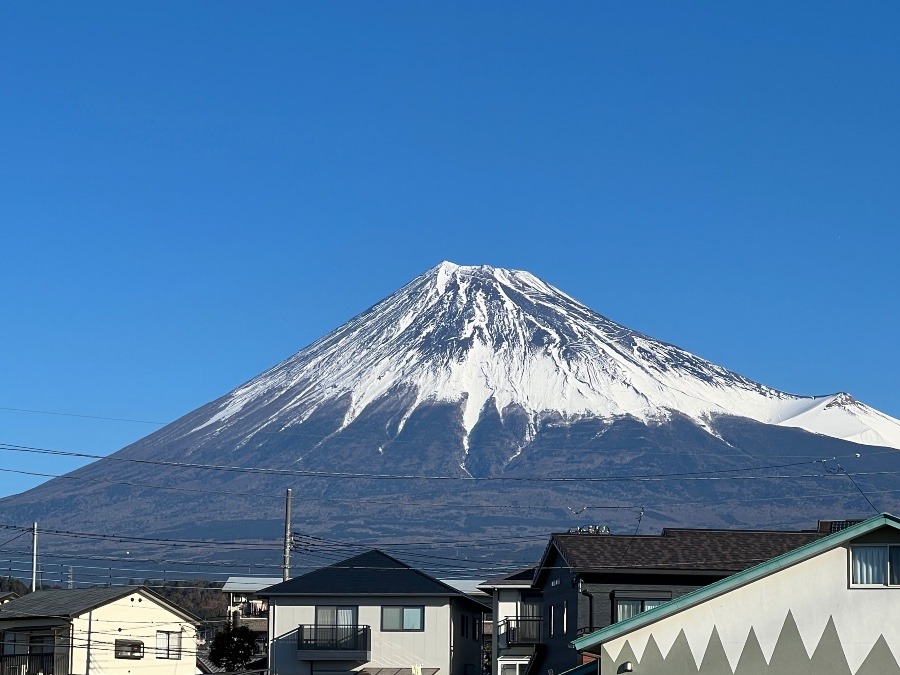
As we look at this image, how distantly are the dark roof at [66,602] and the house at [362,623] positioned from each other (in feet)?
12.8

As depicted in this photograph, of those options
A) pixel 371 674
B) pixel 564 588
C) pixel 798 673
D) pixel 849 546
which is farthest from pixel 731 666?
pixel 371 674

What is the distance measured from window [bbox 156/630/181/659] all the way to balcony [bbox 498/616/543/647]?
10967 millimetres

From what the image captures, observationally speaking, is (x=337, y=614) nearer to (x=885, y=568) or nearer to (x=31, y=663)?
(x=31, y=663)

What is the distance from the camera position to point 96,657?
50.1m

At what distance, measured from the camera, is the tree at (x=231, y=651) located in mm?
58688

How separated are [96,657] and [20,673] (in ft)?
7.54

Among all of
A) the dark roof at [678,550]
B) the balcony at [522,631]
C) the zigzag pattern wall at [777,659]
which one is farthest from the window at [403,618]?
the zigzag pattern wall at [777,659]

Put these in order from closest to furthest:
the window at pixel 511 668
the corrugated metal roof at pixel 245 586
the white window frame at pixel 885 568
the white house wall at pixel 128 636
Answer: the white window frame at pixel 885 568
the white house wall at pixel 128 636
the window at pixel 511 668
the corrugated metal roof at pixel 245 586

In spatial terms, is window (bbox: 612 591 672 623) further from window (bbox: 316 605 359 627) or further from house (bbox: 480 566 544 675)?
window (bbox: 316 605 359 627)

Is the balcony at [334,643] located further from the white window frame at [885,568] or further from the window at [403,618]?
the white window frame at [885,568]

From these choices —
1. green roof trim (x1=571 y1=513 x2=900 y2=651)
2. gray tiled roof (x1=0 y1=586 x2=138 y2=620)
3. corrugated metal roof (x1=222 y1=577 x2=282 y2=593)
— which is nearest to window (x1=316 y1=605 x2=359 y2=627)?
gray tiled roof (x1=0 y1=586 x2=138 y2=620)

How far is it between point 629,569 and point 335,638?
55.5 ft

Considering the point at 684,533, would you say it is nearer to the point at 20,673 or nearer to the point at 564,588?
the point at 564,588

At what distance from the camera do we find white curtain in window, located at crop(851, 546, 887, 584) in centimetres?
2131
